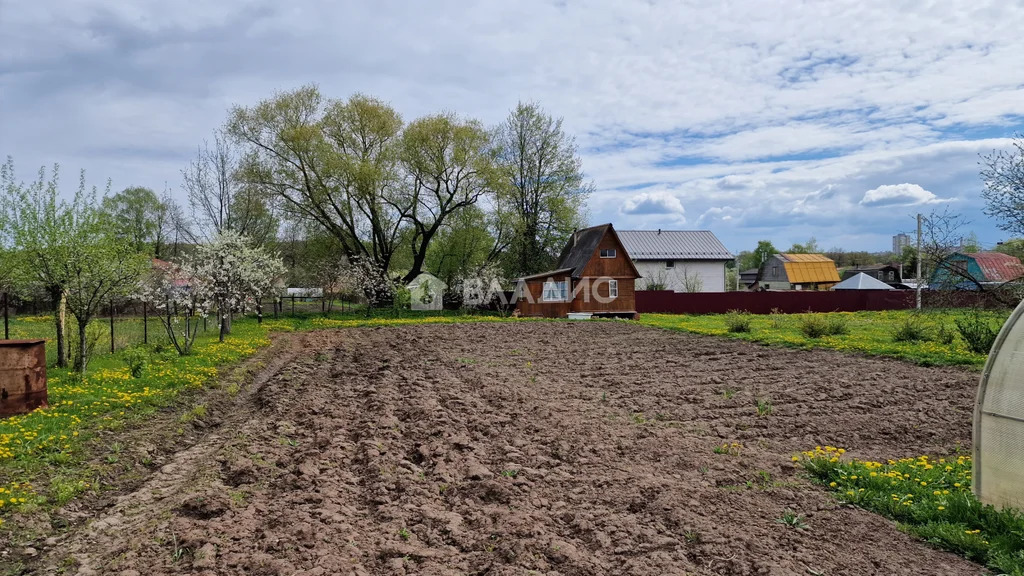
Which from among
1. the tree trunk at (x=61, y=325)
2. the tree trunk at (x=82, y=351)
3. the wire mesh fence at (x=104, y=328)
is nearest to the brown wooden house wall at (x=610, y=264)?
the wire mesh fence at (x=104, y=328)

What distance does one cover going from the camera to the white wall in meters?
48.8

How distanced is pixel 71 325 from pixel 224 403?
18.2 feet

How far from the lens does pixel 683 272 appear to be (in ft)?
162

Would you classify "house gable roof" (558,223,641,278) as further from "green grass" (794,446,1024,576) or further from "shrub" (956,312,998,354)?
"green grass" (794,446,1024,576)

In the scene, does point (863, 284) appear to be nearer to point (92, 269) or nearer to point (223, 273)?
point (223, 273)

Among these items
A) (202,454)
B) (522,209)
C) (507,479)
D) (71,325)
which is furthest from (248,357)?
(522,209)

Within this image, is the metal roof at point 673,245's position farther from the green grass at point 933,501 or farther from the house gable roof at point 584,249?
the green grass at point 933,501

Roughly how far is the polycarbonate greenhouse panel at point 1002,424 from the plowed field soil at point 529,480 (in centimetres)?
92

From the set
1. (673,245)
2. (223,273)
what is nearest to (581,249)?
(673,245)

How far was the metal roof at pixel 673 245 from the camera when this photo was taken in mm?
49375

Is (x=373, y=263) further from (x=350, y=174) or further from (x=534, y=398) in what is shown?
(x=534, y=398)

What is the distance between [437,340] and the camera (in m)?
20.5

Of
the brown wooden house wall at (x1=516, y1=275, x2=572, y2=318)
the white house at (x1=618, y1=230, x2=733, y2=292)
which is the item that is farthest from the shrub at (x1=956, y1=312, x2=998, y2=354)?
the white house at (x1=618, y1=230, x2=733, y2=292)

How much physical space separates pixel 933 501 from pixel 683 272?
45656 mm
